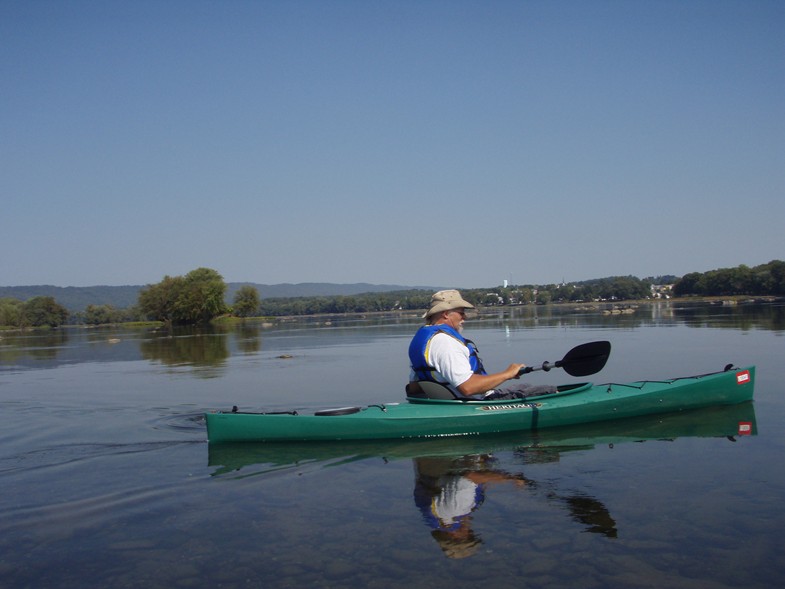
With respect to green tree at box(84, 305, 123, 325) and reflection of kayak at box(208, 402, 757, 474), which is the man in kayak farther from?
green tree at box(84, 305, 123, 325)

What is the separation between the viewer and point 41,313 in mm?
108875

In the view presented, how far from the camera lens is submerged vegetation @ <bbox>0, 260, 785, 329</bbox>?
290 ft

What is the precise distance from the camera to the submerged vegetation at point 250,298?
88250 mm

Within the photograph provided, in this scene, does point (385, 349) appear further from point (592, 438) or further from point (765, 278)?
point (765, 278)

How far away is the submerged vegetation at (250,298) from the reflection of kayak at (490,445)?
7995 cm

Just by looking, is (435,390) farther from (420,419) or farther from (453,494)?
(453,494)

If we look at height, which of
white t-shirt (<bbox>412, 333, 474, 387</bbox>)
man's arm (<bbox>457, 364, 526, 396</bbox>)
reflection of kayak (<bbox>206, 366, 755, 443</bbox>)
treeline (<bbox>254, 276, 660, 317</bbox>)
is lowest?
reflection of kayak (<bbox>206, 366, 755, 443</bbox>)

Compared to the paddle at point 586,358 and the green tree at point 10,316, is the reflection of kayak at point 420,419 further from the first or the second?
the green tree at point 10,316

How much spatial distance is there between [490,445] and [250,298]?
91.6 metres

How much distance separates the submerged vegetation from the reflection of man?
81.4 meters

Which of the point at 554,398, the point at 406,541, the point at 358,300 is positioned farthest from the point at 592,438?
the point at 358,300

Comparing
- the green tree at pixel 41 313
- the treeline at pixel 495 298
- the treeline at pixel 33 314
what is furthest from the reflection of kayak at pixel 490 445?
the treeline at pixel 33 314

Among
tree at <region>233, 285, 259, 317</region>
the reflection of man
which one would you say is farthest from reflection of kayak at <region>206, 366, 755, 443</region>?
tree at <region>233, 285, 259, 317</region>

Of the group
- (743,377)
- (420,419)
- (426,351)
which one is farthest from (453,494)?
(743,377)
